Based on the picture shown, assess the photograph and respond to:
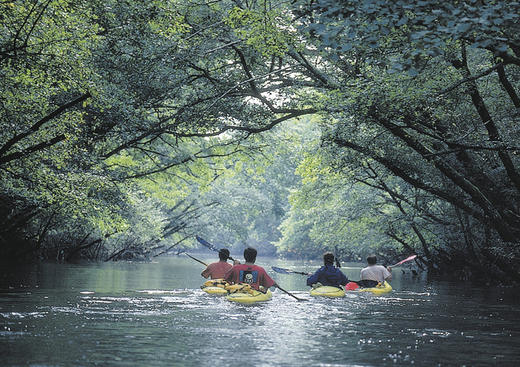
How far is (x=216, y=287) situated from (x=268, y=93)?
17.8 feet

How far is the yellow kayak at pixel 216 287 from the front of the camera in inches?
539

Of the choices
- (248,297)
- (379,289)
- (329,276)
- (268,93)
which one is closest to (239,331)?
(248,297)

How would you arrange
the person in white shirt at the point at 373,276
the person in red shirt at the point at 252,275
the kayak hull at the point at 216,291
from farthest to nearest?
the person in white shirt at the point at 373,276 < the kayak hull at the point at 216,291 < the person in red shirt at the point at 252,275

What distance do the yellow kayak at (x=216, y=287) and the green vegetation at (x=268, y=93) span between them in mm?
3593

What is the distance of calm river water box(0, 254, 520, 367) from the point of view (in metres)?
6.28

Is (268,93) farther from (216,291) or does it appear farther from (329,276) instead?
(216,291)

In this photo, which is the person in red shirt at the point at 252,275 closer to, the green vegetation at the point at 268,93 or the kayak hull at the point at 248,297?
the kayak hull at the point at 248,297

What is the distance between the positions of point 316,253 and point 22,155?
5282cm

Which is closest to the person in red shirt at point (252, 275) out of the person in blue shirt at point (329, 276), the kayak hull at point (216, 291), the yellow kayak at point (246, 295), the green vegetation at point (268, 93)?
the yellow kayak at point (246, 295)

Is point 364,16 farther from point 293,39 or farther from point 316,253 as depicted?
point 316,253

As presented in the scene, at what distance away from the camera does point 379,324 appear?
9.93 metres

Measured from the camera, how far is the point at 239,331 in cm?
830

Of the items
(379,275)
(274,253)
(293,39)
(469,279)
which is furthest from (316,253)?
(293,39)

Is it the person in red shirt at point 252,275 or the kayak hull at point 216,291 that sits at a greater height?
the person in red shirt at point 252,275
